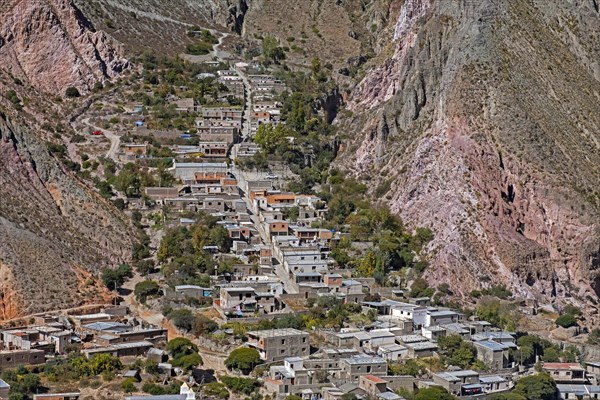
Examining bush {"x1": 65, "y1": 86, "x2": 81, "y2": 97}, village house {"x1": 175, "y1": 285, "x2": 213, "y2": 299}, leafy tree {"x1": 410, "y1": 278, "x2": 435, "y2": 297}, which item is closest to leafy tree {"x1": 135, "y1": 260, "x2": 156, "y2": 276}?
village house {"x1": 175, "y1": 285, "x2": 213, "y2": 299}

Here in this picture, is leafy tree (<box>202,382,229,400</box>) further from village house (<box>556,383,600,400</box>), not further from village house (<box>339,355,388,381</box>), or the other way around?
village house (<box>556,383,600,400</box>)

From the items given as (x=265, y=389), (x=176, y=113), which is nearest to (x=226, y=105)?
(x=176, y=113)

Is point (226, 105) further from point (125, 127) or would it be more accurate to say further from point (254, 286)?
point (254, 286)

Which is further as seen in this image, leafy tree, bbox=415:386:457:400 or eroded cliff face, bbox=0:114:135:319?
eroded cliff face, bbox=0:114:135:319

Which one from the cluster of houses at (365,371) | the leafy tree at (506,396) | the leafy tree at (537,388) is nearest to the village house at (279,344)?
the cluster of houses at (365,371)

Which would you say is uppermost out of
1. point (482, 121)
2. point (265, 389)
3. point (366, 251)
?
point (482, 121)

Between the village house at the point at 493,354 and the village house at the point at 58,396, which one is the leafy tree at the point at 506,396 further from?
the village house at the point at 58,396
